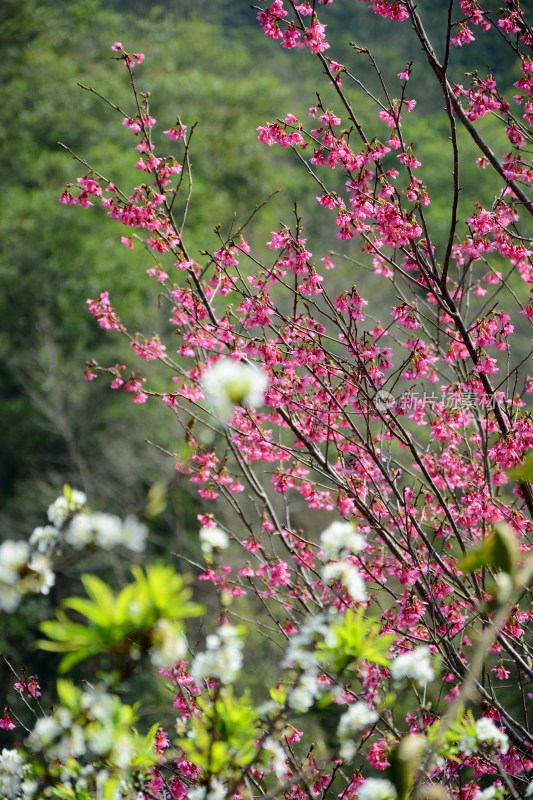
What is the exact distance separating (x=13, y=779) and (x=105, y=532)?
498 millimetres

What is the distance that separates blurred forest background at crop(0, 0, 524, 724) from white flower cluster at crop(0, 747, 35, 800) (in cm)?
663

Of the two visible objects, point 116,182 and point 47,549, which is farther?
point 116,182

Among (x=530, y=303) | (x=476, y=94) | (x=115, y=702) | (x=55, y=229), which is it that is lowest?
(x=115, y=702)

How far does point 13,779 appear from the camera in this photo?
1246mm

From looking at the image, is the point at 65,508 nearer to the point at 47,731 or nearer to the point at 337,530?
the point at 47,731

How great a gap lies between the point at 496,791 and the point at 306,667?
575mm

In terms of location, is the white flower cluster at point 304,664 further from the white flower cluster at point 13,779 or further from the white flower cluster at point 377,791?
the white flower cluster at point 13,779

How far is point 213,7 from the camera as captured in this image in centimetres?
2872

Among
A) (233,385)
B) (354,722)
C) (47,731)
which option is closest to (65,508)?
(47,731)

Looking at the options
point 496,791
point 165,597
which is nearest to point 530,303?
point 496,791

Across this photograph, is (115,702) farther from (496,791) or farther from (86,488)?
(86,488)

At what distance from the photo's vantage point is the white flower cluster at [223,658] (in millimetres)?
1167

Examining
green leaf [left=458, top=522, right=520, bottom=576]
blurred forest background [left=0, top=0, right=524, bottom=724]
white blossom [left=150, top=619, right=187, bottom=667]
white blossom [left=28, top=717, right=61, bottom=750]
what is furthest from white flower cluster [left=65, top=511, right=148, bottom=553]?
blurred forest background [left=0, top=0, right=524, bottom=724]

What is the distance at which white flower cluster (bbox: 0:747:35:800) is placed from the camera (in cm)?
122
